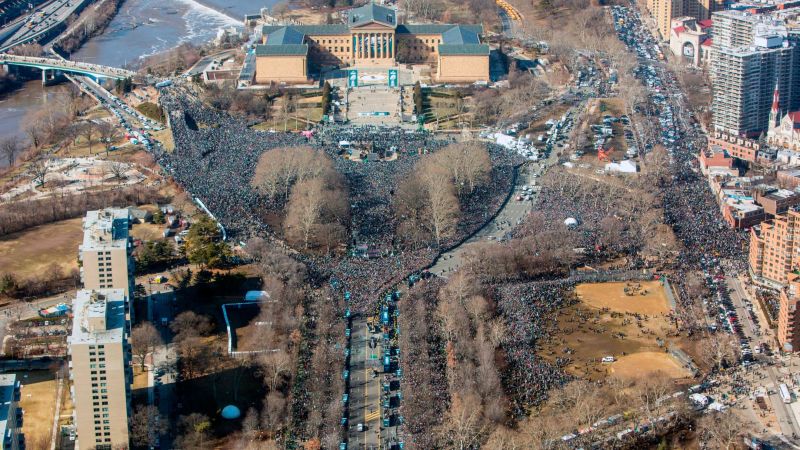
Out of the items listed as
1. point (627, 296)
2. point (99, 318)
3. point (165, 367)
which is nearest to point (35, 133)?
point (165, 367)

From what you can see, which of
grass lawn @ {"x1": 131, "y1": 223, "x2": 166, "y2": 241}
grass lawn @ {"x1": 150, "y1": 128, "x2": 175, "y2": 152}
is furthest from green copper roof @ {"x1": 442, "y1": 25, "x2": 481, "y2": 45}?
grass lawn @ {"x1": 131, "y1": 223, "x2": 166, "y2": 241}

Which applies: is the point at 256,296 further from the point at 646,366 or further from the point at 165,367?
the point at 646,366

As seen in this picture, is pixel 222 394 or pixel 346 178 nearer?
pixel 222 394

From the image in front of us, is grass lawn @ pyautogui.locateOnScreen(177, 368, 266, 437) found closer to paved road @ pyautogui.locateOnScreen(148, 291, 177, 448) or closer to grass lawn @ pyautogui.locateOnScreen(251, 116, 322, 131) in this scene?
paved road @ pyautogui.locateOnScreen(148, 291, 177, 448)

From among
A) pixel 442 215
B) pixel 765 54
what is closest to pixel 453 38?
pixel 765 54

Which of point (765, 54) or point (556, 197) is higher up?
point (765, 54)

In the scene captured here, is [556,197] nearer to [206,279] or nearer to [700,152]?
[700,152]
